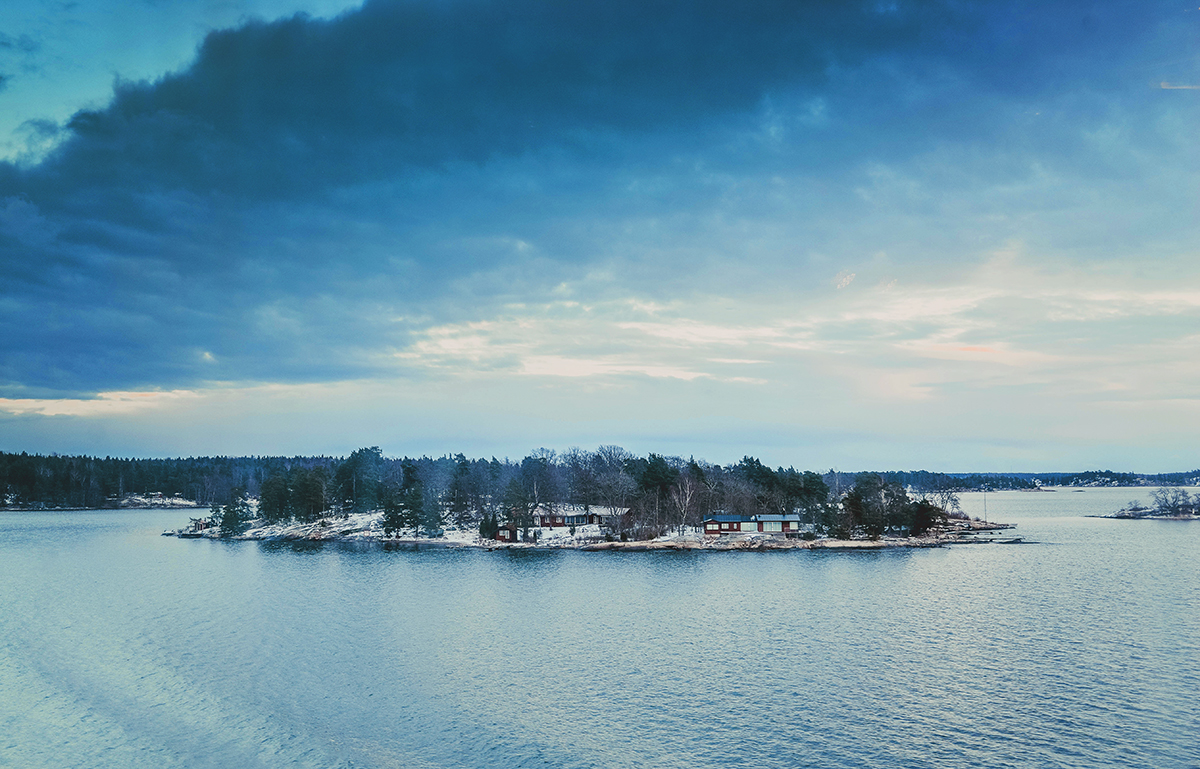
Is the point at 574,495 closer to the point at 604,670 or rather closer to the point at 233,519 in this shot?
the point at 233,519

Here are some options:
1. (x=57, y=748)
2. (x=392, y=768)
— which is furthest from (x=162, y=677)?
(x=392, y=768)

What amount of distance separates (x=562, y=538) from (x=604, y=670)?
79.5 m

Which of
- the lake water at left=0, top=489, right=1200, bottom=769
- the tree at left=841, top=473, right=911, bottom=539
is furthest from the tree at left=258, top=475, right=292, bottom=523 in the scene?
the tree at left=841, top=473, right=911, bottom=539

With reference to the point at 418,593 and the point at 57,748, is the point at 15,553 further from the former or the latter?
the point at 57,748

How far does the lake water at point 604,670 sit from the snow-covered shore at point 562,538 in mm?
30013

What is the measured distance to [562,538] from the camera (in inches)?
4582

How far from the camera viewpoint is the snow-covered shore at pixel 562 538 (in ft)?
347

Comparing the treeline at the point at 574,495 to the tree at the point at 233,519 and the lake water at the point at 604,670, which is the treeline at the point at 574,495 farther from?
the lake water at the point at 604,670

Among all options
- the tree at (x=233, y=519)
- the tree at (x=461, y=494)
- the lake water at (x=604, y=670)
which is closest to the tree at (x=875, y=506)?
the lake water at (x=604, y=670)

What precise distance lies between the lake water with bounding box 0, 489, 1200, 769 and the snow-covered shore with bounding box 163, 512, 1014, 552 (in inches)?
1182

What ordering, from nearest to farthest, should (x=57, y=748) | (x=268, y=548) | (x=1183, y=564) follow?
(x=57, y=748)
(x=1183, y=564)
(x=268, y=548)

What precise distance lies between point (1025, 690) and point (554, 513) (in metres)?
104

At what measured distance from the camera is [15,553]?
324 feet

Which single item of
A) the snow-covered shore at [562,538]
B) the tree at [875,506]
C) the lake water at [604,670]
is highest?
the tree at [875,506]
